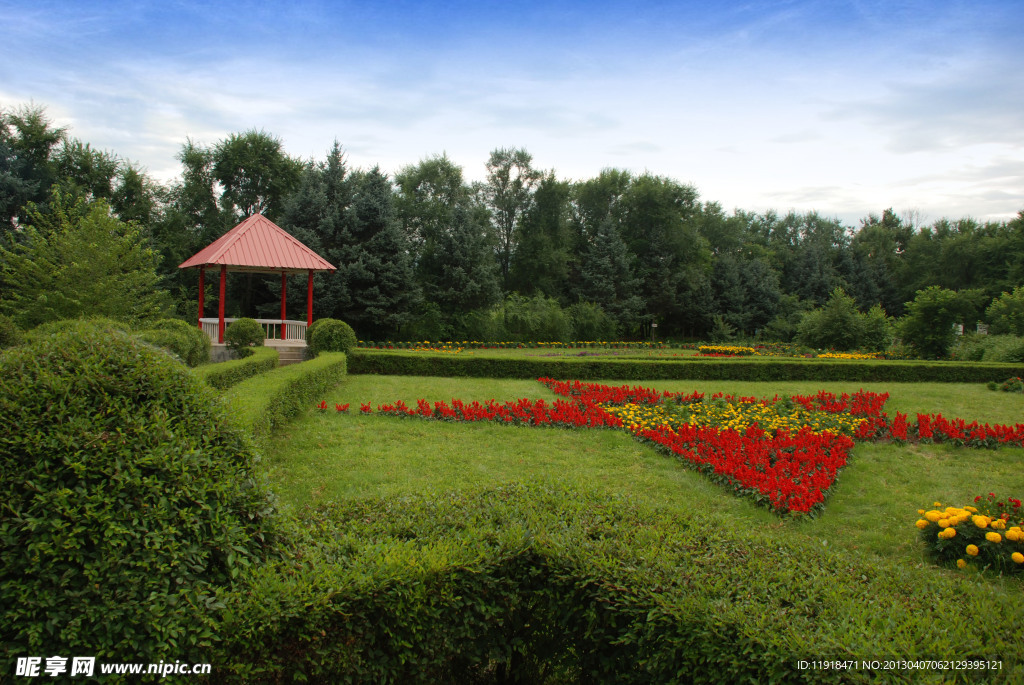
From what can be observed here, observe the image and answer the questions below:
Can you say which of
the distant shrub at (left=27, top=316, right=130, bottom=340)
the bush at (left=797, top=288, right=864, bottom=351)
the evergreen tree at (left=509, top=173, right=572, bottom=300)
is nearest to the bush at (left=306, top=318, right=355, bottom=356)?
the distant shrub at (left=27, top=316, right=130, bottom=340)

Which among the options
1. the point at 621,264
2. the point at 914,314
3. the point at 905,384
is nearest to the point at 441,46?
the point at 905,384

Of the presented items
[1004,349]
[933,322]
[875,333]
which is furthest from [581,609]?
[875,333]

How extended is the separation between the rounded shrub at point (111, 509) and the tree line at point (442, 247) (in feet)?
45.8

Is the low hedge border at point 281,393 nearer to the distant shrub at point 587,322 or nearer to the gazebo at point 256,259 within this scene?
the gazebo at point 256,259

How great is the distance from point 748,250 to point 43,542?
48.3 metres

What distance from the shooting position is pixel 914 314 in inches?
781

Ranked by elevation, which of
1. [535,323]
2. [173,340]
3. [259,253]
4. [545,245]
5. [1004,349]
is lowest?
[173,340]

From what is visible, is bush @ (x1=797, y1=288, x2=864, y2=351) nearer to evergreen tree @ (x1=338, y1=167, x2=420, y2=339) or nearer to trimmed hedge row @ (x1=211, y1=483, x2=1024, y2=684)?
evergreen tree @ (x1=338, y1=167, x2=420, y2=339)

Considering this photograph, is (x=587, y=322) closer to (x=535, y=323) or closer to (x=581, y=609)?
(x=535, y=323)

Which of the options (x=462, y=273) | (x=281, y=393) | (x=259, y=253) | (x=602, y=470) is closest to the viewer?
(x=602, y=470)

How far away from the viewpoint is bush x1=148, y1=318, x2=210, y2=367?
35.0 feet

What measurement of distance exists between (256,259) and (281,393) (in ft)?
34.9

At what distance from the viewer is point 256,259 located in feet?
52.4

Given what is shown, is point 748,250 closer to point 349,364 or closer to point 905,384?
point 905,384
